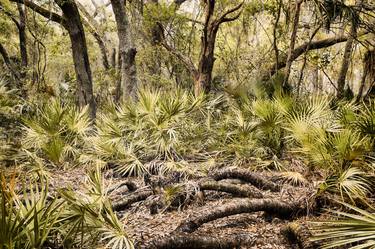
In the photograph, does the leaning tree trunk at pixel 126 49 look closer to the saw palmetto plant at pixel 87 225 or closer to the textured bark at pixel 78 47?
the textured bark at pixel 78 47

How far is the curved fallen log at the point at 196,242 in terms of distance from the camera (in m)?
3.89

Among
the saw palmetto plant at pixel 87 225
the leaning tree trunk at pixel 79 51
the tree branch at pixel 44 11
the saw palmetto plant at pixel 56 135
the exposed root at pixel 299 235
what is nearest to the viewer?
the saw palmetto plant at pixel 87 225

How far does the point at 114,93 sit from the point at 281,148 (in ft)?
46.2

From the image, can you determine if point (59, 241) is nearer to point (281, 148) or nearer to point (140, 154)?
point (140, 154)

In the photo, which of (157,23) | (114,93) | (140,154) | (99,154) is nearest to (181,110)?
(140,154)

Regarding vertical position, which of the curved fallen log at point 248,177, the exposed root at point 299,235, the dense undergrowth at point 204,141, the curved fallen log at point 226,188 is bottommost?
the exposed root at point 299,235

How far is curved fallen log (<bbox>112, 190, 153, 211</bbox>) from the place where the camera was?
5.59m

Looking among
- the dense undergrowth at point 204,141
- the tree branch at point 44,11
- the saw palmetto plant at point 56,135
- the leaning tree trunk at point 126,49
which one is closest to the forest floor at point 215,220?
the dense undergrowth at point 204,141

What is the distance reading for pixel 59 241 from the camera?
3.08 metres

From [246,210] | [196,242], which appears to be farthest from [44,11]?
[196,242]

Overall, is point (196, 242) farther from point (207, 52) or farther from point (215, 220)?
point (207, 52)

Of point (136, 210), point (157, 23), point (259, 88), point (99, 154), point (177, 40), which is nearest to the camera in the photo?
point (136, 210)

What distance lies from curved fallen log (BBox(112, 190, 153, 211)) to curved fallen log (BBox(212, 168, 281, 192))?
3.84ft

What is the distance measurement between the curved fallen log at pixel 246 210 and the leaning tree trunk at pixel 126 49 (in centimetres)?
607
